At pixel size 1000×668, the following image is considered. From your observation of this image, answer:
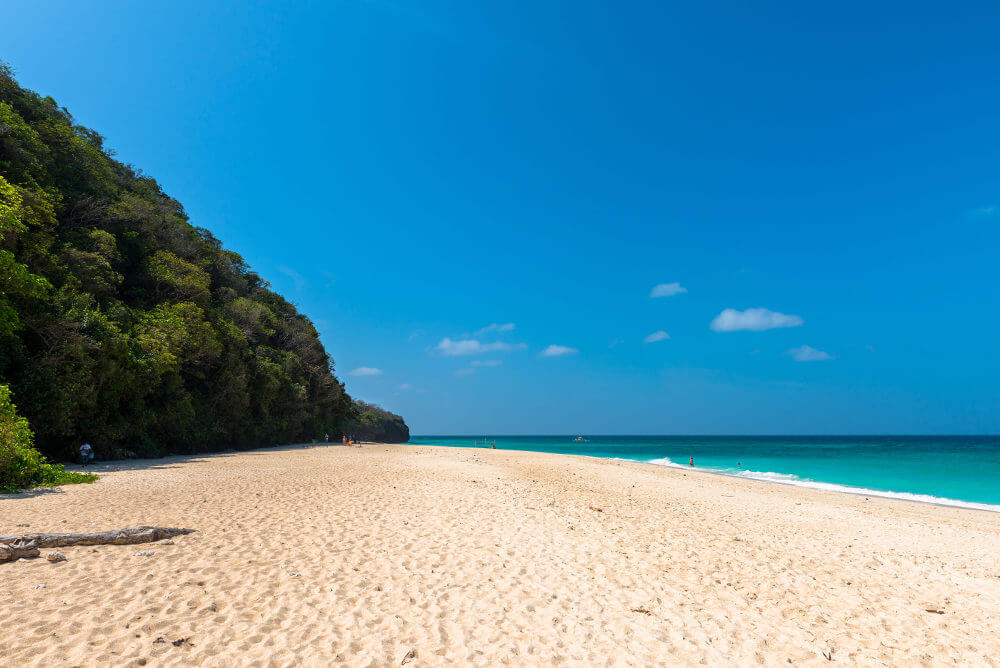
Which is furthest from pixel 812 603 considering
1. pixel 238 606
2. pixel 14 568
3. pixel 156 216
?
pixel 156 216

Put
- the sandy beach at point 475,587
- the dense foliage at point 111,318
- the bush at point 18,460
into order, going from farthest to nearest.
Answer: the dense foliage at point 111,318 → the bush at point 18,460 → the sandy beach at point 475,587

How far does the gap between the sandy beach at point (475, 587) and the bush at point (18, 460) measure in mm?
1160

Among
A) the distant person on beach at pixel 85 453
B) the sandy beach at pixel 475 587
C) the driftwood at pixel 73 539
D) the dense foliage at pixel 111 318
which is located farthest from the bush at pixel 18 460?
the driftwood at pixel 73 539

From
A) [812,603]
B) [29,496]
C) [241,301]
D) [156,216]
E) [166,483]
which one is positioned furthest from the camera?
[241,301]

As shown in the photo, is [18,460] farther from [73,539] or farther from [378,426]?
[378,426]

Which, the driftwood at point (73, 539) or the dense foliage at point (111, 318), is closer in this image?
the driftwood at point (73, 539)

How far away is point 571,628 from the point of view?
5383 mm

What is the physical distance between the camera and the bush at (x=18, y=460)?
36.9ft

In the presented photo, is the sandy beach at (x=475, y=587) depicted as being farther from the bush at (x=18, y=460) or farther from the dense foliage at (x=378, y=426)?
the dense foliage at (x=378, y=426)

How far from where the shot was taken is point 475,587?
648 cm

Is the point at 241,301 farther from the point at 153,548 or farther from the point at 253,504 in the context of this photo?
the point at 153,548

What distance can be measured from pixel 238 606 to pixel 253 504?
6875 millimetres

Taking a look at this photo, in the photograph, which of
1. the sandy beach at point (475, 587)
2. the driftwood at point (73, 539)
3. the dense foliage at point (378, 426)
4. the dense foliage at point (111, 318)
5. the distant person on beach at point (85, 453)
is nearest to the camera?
the sandy beach at point (475, 587)

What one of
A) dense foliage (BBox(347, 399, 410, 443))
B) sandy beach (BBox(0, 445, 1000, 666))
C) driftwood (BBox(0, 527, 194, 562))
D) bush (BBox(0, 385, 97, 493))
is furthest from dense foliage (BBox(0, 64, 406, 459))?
dense foliage (BBox(347, 399, 410, 443))
